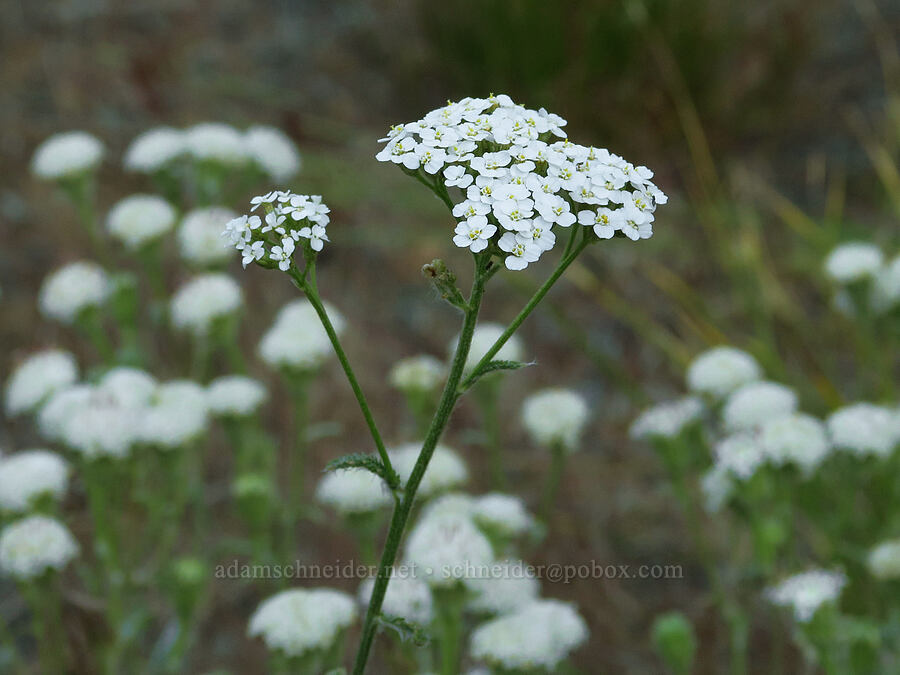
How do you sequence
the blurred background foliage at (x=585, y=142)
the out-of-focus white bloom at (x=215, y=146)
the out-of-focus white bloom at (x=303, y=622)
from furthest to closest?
the blurred background foliage at (x=585, y=142), the out-of-focus white bloom at (x=215, y=146), the out-of-focus white bloom at (x=303, y=622)

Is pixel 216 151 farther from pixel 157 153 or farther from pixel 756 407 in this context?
pixel 756 407

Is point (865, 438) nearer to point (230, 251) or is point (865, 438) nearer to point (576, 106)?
point (230, 251)

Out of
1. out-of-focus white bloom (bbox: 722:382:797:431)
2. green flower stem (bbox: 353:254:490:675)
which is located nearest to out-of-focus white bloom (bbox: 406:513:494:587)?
green flower stem (bbox: 353:254:490:675)

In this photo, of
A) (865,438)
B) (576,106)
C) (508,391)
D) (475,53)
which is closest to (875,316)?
(865,438)

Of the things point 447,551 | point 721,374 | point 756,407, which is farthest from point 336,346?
point 721,374

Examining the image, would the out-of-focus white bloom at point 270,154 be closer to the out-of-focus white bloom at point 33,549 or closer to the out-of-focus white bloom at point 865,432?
the out-of-focus white bloom at point 33,549

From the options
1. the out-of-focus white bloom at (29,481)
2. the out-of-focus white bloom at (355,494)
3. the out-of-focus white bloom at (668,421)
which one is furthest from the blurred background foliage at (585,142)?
the out-of-focus white bloom at (29,481)

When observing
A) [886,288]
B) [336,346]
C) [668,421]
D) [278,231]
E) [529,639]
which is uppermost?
[886,288]
